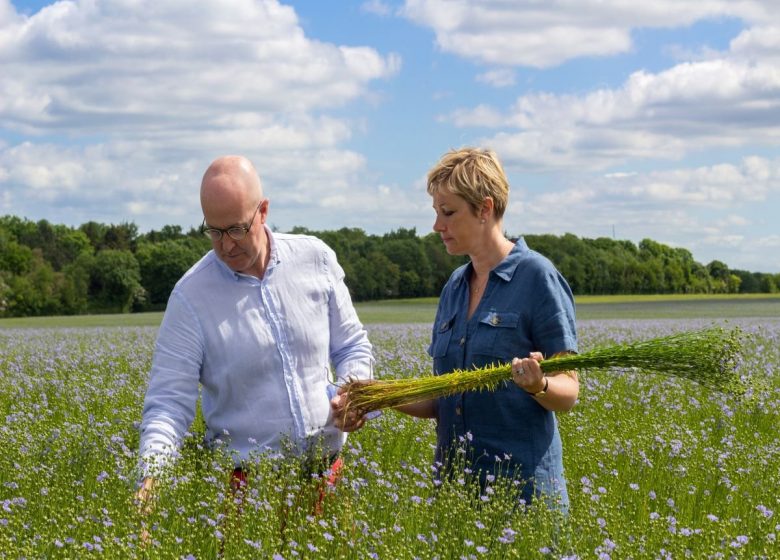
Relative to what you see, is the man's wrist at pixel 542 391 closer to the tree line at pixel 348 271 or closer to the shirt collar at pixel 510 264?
the shirt collar at pixel 510 264

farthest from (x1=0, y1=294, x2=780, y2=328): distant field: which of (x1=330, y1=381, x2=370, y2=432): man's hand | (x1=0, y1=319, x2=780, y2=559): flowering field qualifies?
→ (x1=330, y1=381, x2=370, y2=432): man's hand

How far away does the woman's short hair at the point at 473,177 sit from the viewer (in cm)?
335

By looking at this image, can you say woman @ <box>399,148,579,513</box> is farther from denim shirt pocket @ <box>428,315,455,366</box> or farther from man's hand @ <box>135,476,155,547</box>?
man's hand @ <box>135,476,155,547</box>

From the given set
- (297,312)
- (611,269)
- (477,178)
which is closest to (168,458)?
(297,312)

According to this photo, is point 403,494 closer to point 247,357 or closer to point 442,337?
point 442,337

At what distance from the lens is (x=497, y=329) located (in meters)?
3.46

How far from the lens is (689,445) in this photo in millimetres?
6105

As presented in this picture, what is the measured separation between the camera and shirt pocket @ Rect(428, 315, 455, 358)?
3.67 m

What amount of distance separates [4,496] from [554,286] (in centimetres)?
278

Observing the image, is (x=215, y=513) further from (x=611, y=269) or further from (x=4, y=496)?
(x=611, y=269)

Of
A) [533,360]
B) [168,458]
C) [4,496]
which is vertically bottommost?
[4,496]

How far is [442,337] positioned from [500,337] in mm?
332

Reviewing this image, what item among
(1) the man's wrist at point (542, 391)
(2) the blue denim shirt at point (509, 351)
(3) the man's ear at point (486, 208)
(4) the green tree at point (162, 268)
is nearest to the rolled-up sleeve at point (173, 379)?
(2) the blue denim shirt at point (509, 351)

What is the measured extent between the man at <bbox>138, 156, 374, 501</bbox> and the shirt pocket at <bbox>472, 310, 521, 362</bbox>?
506 millimetres
